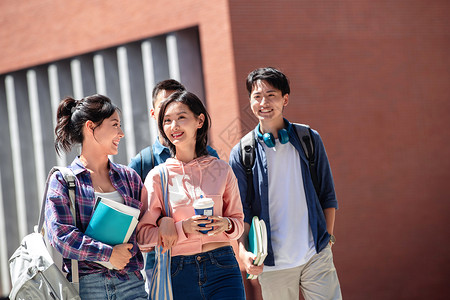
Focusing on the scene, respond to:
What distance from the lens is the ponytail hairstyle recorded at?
294cm

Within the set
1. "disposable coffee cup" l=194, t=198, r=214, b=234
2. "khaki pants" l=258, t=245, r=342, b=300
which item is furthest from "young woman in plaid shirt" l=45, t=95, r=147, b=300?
"khaki pants" l=258, t=245, r=342, b=300

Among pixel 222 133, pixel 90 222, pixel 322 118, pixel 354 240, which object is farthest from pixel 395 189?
pixel 90 222

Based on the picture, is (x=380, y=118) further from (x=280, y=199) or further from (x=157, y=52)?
(x=280, y=199)

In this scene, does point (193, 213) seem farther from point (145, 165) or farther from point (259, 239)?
point (145, 165)

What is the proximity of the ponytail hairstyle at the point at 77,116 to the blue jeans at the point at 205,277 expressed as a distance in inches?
33.8

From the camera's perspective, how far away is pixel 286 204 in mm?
3574

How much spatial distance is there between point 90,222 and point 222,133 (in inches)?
203

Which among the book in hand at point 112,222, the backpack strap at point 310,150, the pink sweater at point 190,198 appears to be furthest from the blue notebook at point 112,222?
the backpack strap at point 310,150

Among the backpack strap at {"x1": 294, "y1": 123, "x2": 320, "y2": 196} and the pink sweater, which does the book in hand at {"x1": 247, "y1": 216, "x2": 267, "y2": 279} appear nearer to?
the pink sweater

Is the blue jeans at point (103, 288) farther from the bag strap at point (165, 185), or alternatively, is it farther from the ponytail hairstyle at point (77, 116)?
the ponytail hairstyle at point (77, 116)

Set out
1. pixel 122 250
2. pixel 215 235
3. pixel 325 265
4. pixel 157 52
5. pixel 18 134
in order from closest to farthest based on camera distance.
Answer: pixel 122 250
pixel 215 235
pixel 325 265
pixel 157 52
pixel 18 134

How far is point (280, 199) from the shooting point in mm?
3598

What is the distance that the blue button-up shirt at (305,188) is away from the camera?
3.57m

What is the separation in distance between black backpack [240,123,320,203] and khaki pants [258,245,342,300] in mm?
480
